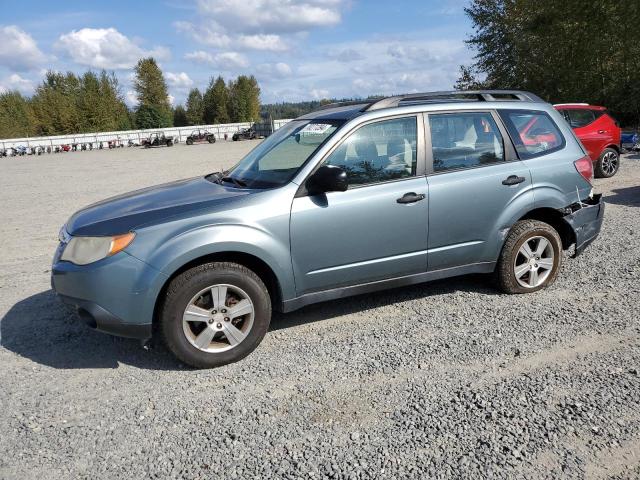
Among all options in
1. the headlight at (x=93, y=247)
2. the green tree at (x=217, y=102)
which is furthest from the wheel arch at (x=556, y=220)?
the green tree at (x=217, y=102)

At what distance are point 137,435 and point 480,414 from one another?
2039 millimetres

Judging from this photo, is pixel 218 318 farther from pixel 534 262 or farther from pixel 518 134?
pixel 518 134

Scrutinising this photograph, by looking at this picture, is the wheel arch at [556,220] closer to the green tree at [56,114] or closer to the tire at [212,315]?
the tire at [212,315]

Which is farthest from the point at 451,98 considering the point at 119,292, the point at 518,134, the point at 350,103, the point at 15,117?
the point at 15,117

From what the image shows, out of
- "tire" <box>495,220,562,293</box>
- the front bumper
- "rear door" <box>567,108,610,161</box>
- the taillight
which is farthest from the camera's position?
"rear door" <box>567,108,610,161</box>

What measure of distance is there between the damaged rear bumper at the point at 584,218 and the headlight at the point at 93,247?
13.0 feet

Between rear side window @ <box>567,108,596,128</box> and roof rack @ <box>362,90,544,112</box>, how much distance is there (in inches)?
299

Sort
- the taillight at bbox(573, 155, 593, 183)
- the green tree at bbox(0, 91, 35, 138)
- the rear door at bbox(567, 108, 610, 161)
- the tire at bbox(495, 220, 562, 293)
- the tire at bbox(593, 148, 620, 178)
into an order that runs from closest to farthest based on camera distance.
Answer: the tire at bbox(495, 220, 562, 293), the taillight at bbox(573, 155, 593, 183), the rear door at bbox(567, 108, 610, 161), the tire at bbox(593, 148, 620, 178), the green tree at bbox(0, 91, 35, 138)

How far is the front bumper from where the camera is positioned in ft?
11.4

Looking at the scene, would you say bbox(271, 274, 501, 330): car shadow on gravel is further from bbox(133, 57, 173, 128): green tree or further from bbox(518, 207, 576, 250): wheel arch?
bbox(133, 57, 173, 128): green tree

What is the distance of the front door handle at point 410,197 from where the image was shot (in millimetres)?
4152

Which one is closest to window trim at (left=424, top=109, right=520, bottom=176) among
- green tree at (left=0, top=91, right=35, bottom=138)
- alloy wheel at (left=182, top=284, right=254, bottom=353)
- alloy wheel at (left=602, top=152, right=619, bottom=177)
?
alloy wheel at (left=182, top=284, right=254, bottom=353)

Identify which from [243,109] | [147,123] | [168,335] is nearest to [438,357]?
[168,335]

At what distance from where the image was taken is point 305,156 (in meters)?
4.12
